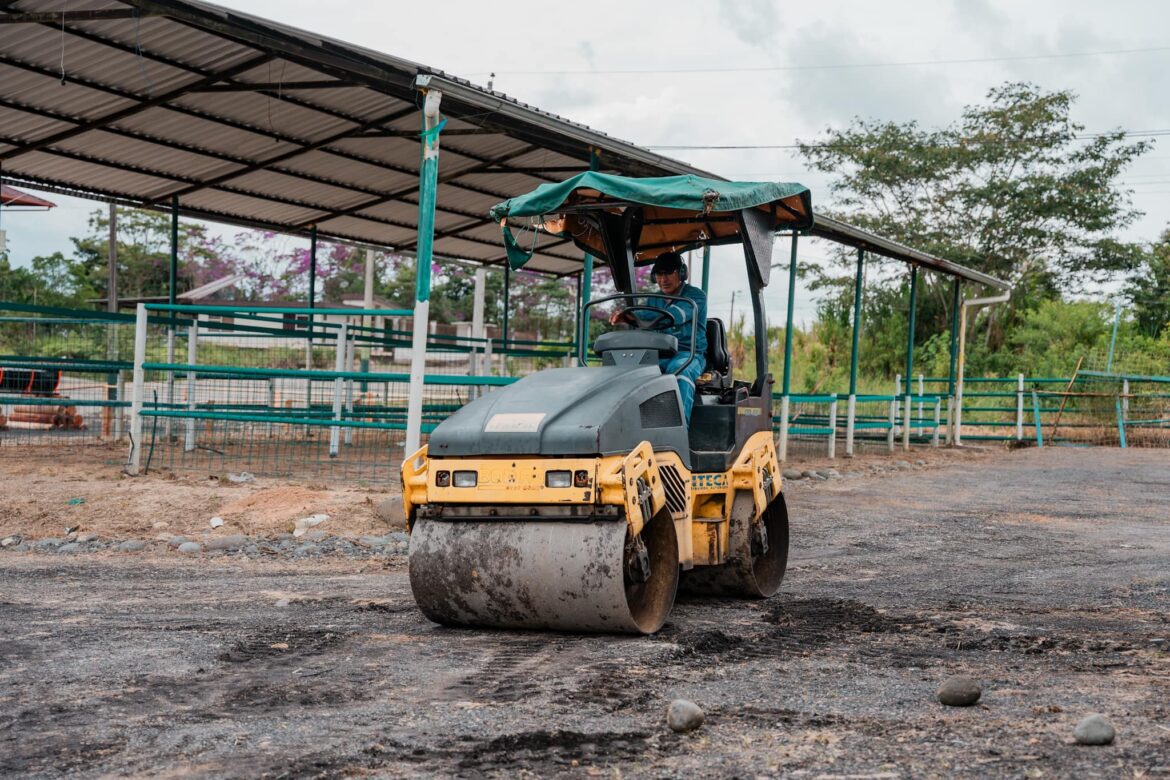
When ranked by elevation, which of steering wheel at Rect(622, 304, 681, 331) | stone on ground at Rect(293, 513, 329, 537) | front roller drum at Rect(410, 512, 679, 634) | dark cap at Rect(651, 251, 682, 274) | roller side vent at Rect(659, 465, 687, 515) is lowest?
stone on ground at Rect(293, 513, 329, 537)

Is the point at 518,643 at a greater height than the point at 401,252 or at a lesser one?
lesser

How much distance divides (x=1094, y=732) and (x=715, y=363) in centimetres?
353

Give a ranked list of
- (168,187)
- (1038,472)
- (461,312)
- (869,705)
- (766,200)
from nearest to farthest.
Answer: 1. (869,705)
2. (766,200)
3. (168,187)
4. (1038,472)
5. (461,312)

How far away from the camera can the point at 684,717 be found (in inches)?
160

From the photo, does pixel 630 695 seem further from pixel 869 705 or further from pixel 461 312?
pixel 461 312

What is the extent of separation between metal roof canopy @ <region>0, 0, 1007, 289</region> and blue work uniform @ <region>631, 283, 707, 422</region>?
419 cm

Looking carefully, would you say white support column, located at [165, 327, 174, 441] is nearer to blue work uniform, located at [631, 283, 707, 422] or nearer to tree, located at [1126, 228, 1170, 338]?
blue work uniform, located at [631, 283, 707, 422]

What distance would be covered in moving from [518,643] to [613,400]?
123 centimetres

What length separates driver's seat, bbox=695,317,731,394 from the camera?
6.96 metres

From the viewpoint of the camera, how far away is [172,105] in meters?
13.8

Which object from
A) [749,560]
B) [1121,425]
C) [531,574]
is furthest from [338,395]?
[1121,425]

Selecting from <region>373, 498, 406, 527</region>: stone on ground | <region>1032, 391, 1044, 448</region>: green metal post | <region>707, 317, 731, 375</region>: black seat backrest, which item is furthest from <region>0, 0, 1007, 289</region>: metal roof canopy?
<region>1032, 391, 1044, 448</region>: green metal post

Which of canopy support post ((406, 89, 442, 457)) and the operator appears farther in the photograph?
canopy support post ((406, 89, 442, 457))

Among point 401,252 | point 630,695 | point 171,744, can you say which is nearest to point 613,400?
point 630,695
